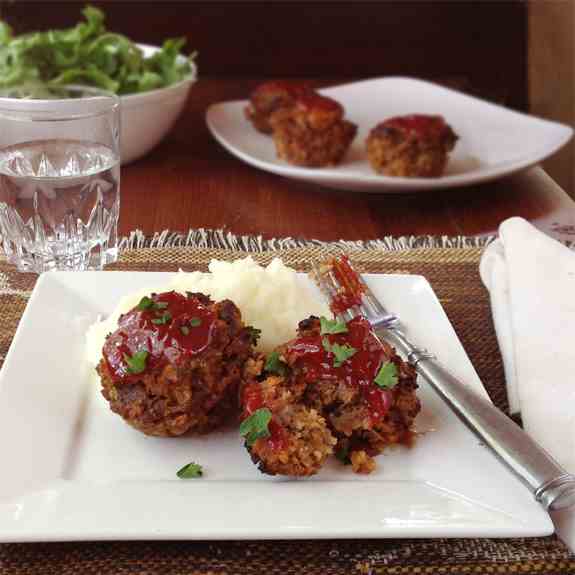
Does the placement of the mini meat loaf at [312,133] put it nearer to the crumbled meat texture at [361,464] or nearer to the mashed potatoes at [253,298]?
the mashed potatoes at [253,298]

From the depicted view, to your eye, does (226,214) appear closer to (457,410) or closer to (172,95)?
(172,95)

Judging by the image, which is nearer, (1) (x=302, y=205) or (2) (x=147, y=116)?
(1) (x=302, y=205)

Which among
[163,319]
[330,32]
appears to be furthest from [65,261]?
[330,32]

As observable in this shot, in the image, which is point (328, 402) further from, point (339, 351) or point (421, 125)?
point (421, 125)

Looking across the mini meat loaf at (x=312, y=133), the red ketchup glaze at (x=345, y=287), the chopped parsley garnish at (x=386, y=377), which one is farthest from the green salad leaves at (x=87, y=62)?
the chopped parsley garnish at (x=386, y=377)

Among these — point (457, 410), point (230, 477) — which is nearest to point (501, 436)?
point (457, 410)

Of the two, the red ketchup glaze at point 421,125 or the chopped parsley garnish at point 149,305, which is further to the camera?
the red ketchup glaze at point 421,125
